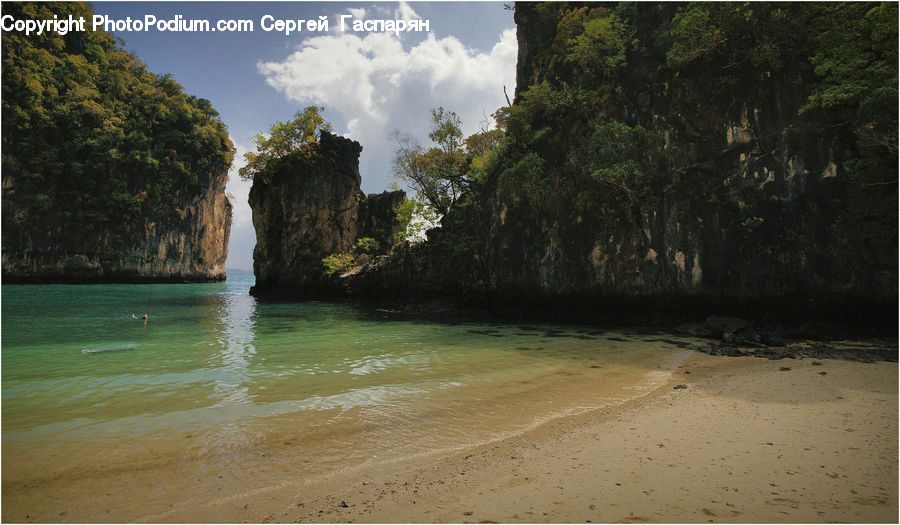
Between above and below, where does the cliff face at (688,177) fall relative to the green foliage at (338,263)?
above

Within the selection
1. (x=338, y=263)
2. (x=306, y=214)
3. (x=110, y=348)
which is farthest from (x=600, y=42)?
(x=306, y=214)

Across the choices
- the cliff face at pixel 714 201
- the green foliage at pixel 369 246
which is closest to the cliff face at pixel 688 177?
the cliff face at pixel 714 201

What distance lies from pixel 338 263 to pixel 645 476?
2645 cm

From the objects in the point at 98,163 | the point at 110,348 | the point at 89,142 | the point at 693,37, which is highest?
the point at 89,142

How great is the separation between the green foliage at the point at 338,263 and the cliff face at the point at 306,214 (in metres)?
1.45

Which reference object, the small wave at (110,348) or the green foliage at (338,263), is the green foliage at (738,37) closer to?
the small wave at (110,348)

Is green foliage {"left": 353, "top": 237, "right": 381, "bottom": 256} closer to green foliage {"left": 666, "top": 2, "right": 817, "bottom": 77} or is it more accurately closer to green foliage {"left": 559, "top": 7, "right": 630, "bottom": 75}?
green foliage {"left": 559, "top": 7, "right": 630, "bottom": 75}

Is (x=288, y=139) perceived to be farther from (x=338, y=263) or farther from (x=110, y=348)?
(x=110, y=348)

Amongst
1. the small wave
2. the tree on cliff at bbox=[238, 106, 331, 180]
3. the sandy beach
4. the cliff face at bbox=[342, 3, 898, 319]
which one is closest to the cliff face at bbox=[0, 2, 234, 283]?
the tree on cliff at bbox=[238, 106, 331, 180]

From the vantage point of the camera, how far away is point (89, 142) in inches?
1709

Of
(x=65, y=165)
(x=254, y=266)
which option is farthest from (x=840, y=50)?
(x=65, y=165)

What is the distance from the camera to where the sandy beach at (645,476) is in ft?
8.38

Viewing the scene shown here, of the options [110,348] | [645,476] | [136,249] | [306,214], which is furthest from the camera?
[136,249]

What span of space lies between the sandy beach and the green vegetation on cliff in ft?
186
